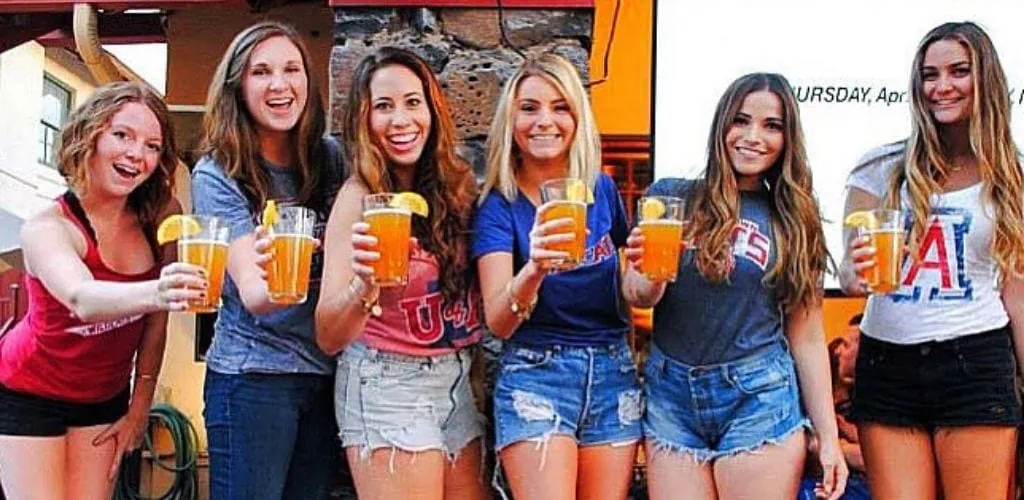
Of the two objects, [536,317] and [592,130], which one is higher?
[592,130]

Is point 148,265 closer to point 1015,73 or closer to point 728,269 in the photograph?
point 728,269

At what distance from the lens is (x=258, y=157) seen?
8.92ft

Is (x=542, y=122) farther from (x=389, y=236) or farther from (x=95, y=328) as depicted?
(x=95, y=328)

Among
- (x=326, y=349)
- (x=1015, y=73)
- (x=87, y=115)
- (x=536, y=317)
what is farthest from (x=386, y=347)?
(x=1015, y=73)

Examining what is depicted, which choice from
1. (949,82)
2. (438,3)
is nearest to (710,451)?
(949,82)

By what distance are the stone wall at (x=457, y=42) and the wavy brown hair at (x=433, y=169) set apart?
466 millimetres

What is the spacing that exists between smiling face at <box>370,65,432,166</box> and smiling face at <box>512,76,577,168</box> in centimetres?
23

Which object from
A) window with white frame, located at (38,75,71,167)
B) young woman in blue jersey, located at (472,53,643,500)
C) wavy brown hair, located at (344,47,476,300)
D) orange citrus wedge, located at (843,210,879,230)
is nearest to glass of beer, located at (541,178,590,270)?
young woman in blue jersey, located at (472,53,643,500)

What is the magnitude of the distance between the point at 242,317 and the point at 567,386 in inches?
31.6

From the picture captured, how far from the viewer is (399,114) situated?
2637 millimetres

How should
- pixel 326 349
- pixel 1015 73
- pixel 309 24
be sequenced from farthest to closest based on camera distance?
pixel 309 24 → pixel 1015 73 → pixel 326 349

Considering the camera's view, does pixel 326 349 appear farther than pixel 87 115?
No

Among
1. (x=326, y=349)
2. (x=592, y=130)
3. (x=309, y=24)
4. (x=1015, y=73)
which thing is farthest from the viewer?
(x=309, y=24)

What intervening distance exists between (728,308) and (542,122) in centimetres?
63
